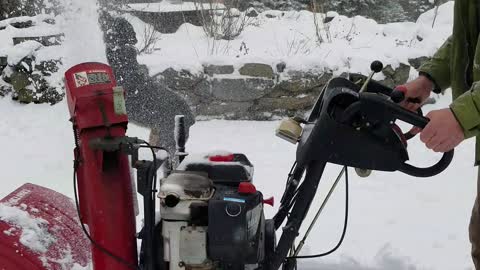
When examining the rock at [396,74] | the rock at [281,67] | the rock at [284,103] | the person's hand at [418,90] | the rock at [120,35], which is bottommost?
the rock at [284,103]

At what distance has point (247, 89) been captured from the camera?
5750mm

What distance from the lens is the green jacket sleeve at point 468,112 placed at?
62.9 inches

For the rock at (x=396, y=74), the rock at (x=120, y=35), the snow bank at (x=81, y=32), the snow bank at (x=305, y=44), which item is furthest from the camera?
the rock at (x=396, y=74)

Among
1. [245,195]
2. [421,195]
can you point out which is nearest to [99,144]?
[245,195]

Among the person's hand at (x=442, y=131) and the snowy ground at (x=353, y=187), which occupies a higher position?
the person's hand at (x=442, y=131)

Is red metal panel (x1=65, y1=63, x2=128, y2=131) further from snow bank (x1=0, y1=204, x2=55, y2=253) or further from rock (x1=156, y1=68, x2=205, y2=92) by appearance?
rock (x1=156, y1=68, x2=205, y2=92)

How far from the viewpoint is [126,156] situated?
1.72 m

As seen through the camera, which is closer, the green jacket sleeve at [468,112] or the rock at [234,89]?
the green jacket sleeve at [468,112]

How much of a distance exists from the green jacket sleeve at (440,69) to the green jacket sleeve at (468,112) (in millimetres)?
617

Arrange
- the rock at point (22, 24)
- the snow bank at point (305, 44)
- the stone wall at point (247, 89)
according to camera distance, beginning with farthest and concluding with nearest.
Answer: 1. the rock at point (22, 24)
2. the snow bank at point (305, 44)
3. the stone wall at point (247, 89)

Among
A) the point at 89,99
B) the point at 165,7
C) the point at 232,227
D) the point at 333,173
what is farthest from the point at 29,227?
the point at 165,7

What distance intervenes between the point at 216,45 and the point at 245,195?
5.37 meters

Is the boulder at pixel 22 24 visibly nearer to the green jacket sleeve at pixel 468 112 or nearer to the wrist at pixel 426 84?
the wrist at pixel 426 84

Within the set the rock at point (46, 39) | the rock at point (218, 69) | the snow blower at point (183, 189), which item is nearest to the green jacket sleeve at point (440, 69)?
the snow blower at point (183, 189)
